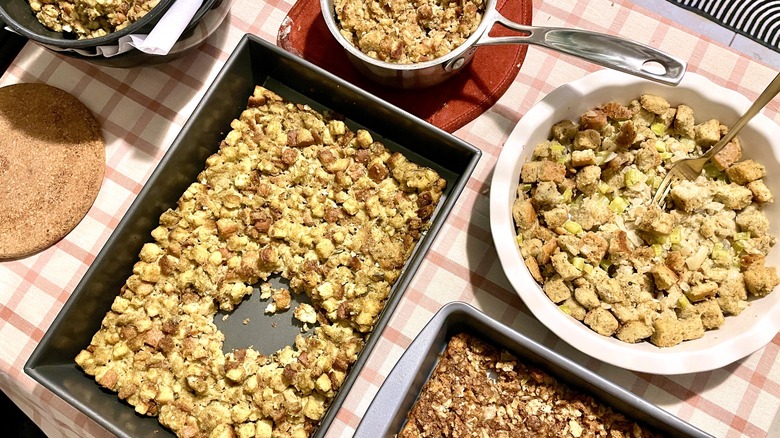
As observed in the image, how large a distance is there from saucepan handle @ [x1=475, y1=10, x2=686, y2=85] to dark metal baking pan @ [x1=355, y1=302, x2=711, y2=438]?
52 centimetres

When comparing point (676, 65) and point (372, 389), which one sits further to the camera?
point (372, 389)

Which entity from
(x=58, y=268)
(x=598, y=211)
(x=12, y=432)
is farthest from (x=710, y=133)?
(x=12, y=432)

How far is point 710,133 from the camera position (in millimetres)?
1152

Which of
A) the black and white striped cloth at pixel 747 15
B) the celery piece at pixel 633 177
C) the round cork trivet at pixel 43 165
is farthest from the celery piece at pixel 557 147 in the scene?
the round cork trivet at pixel 43 165

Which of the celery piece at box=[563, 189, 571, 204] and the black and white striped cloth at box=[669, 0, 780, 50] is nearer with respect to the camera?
the celery piece at box=[563, 189, 571, 204]

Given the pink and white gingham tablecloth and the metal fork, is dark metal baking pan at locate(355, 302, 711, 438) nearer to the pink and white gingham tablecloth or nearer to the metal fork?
the pink and white gingham tablecloth

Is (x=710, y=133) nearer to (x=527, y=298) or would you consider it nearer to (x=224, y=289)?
(x=527, y=298)

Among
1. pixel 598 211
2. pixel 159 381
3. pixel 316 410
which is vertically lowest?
pixel 159 381

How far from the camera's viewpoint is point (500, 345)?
3.68ft

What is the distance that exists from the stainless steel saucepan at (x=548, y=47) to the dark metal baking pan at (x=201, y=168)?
0.07m

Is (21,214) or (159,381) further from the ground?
(21,214)

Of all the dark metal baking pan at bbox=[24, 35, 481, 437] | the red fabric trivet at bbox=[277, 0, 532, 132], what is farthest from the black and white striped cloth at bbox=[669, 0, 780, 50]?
the dark metal baking pan at bbox=[24, 35, 481, 437]

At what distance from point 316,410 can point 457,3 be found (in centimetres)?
85

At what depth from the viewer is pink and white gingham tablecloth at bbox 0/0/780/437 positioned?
3.88 feet
